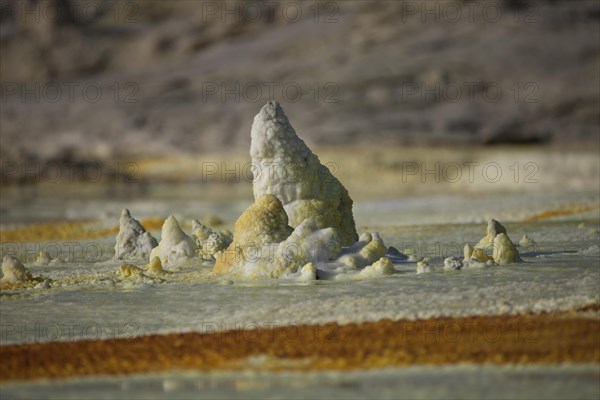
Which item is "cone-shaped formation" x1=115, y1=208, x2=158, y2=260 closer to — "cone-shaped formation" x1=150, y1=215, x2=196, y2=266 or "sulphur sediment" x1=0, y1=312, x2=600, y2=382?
"cone-shaped formation" x1=150, y1=215, x2=196, y2=266

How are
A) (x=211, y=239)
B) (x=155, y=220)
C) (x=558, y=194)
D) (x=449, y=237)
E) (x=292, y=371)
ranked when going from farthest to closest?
(x=558, y=194), (x=155, y=220), (x=449, y=237), (x=211, y=239), (x=292, y=371)

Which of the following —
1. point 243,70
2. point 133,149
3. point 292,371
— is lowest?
point 292,371

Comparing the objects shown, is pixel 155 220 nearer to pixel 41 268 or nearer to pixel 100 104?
pixel 41 268

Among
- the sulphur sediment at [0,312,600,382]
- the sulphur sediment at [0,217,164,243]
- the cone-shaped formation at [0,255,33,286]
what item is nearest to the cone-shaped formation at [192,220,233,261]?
the cone-shaped formation at [0,255,33,286]

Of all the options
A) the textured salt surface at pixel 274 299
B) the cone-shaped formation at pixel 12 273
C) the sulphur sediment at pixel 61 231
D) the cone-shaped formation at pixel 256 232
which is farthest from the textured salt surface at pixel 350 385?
the sulphur sediment at pixel 61 231

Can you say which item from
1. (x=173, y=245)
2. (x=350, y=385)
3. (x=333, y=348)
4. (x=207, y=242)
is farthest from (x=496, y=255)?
(x=350, y=385)

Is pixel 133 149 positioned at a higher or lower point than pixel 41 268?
higher

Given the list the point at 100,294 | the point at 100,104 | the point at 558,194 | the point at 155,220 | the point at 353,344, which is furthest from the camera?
the point at 100,104

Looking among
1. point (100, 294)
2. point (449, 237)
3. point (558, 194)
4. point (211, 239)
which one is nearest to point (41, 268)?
point (211, 239)
